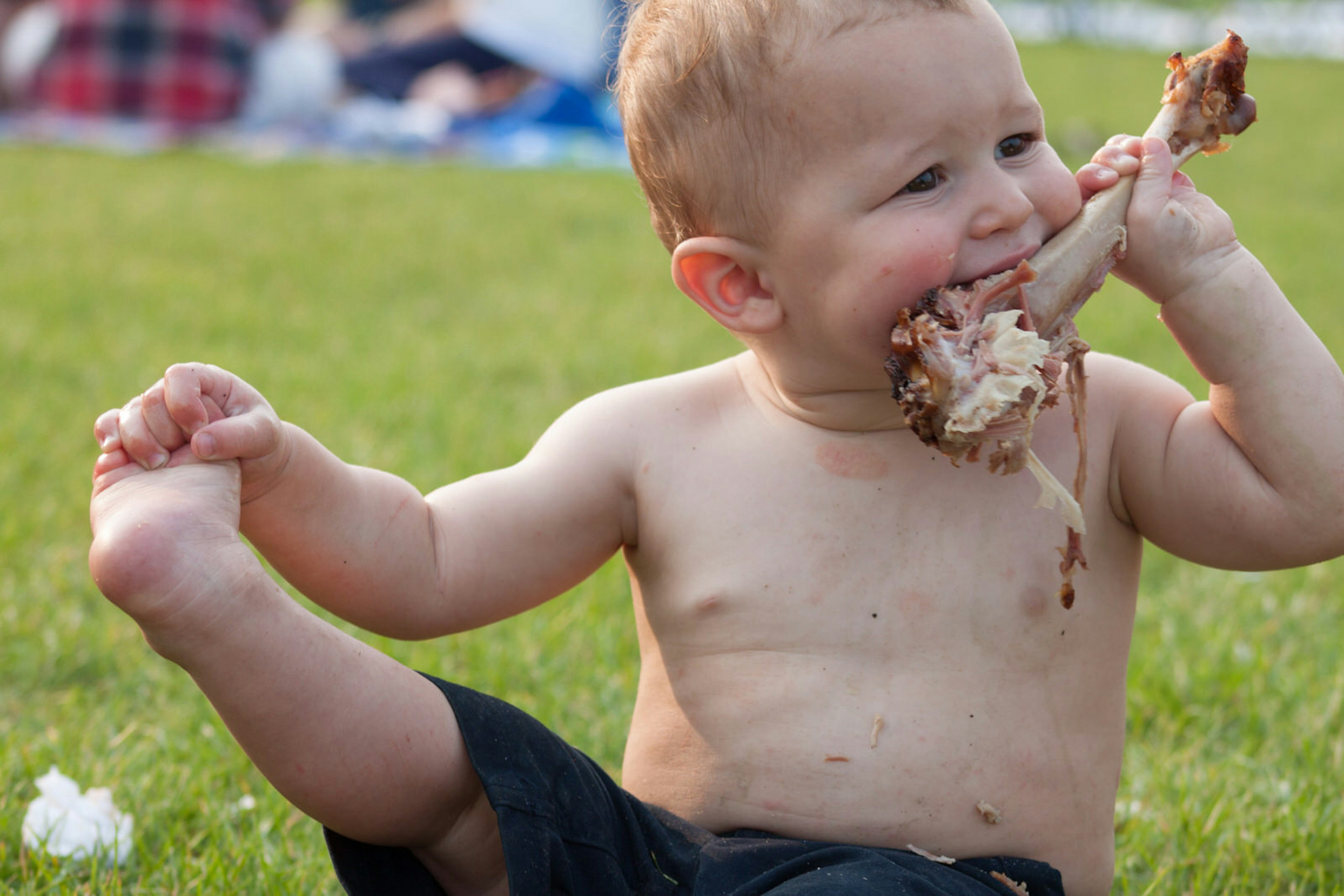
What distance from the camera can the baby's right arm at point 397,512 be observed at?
150 cm

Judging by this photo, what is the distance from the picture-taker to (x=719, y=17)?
5.27 feet

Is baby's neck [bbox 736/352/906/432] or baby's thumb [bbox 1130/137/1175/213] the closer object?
baby's thumb [bbox 1130/137/1175/213]

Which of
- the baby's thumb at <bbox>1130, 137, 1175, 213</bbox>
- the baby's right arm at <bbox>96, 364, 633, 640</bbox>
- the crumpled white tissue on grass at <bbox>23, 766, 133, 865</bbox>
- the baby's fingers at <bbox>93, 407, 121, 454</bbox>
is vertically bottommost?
the crumpled white tissue on grass at <bbox>23, 766, 133, 865</bbox>

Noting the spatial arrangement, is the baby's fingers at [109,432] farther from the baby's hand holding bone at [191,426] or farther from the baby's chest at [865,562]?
the baby's chest at [865,562]

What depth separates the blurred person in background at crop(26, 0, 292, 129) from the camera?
9023 mm

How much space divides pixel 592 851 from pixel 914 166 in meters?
Result: 0.82

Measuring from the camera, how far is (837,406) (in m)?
1.68

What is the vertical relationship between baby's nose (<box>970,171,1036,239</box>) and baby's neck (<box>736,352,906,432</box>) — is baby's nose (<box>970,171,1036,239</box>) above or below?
above

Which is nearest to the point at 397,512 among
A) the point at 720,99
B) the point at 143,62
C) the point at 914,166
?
the point at 720,99

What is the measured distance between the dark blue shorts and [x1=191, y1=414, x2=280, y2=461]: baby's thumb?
1.06 feet

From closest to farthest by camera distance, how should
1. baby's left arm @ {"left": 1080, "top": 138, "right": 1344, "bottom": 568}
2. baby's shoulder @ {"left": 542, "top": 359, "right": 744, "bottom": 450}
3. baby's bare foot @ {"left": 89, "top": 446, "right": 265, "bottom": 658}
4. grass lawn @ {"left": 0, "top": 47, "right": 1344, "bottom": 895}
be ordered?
baby's bare foot @ {"left": 89, "top": 446, "right": 265, "bottom": 658} → baby's left arm @ {"left": 1080, "top": 138, "right": 1344, "bottom": 568} → baby's shoulder @ {"left": 542, "top": 359, "right": 744, "bottom": 450} → grass lawn @ {"left": 0, "top": 47, "right": 1344, "bottom": 895}

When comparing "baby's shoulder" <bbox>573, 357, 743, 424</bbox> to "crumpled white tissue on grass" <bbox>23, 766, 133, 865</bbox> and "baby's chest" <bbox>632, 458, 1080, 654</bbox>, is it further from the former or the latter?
"crumpled white tissue on grass" <bbox>23, 766, 133, 865</bbox>

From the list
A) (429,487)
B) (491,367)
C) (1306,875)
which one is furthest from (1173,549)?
Result: (491,367)

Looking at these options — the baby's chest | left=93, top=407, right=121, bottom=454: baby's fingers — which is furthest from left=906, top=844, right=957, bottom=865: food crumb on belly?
left=93, top=407, right=121, bottom=454: baby's fingers
